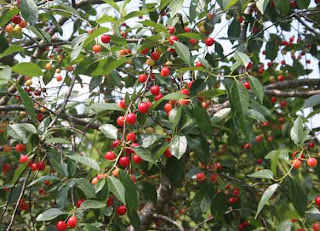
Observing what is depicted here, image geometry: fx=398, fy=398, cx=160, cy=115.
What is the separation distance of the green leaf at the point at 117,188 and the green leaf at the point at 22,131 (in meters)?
0.45

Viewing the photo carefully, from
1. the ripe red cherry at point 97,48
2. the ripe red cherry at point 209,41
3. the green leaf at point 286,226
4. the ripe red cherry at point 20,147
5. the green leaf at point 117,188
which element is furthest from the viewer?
the ripe red cherry at point 209,41

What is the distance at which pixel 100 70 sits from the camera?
154cm

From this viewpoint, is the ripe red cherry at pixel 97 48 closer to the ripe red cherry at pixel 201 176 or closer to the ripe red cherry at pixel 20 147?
the ripe red cherry at pixel 20 147

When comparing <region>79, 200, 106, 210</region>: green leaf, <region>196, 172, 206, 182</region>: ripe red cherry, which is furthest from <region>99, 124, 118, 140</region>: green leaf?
<region>196, 172, 206, 182</region>: ripe red cherry

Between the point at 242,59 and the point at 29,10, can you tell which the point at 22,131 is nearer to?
the point at 29,10

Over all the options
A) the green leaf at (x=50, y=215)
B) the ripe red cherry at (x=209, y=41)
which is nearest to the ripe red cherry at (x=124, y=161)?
the green leaf at (x=50, y=215)

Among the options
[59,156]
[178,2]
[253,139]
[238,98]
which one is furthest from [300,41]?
[59,156]

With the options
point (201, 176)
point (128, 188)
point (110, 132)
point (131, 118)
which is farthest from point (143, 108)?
point (201, 176)

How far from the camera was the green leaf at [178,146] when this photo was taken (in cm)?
135

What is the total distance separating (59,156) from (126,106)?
0.33 meters

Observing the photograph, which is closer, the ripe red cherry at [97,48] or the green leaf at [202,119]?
the green leaf at [202,119]

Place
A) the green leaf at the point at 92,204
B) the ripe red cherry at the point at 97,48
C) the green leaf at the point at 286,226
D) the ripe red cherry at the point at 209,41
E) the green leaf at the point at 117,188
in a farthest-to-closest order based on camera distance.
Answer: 1. the ripe red cherry at the point at 209,41
2. the ripe red cherry at the point at 97,48
3. the green leaf at the point at 286,226
4. the green leaf at the point at 92,204
5. the green leaf at the point at 117,188

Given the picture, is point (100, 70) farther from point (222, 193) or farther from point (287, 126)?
point (287, 126)

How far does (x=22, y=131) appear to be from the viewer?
1525 mm
